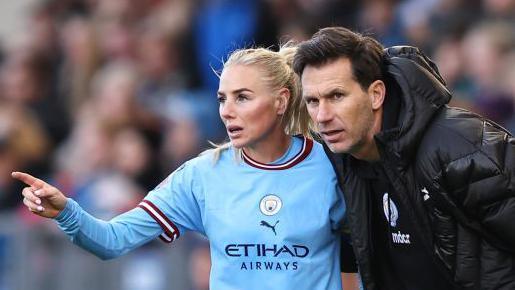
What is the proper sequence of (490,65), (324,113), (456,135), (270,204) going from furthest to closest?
1. (490,65)
2. (270,204)
3. (324,113)
4. (456,135)

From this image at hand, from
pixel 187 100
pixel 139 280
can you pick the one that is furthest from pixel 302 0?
pixel 139 280

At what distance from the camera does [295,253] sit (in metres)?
4.74

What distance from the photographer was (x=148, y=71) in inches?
429

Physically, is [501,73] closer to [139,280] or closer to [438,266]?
[139,280]

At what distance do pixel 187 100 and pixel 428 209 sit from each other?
600 cm

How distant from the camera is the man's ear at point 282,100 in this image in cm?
500

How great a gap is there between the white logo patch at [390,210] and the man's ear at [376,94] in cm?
36

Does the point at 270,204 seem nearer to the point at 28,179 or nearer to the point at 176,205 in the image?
the point at 176,205

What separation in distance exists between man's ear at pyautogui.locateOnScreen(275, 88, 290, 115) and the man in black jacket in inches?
8.2

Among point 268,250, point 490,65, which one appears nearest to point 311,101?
point 268,250

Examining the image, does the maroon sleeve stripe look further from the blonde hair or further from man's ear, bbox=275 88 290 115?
man's ear, bbox=275 88 290 115

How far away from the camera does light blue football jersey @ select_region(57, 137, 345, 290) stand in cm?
474

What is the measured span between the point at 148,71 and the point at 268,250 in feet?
20.7

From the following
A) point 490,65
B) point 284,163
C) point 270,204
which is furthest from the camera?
point 490,65
